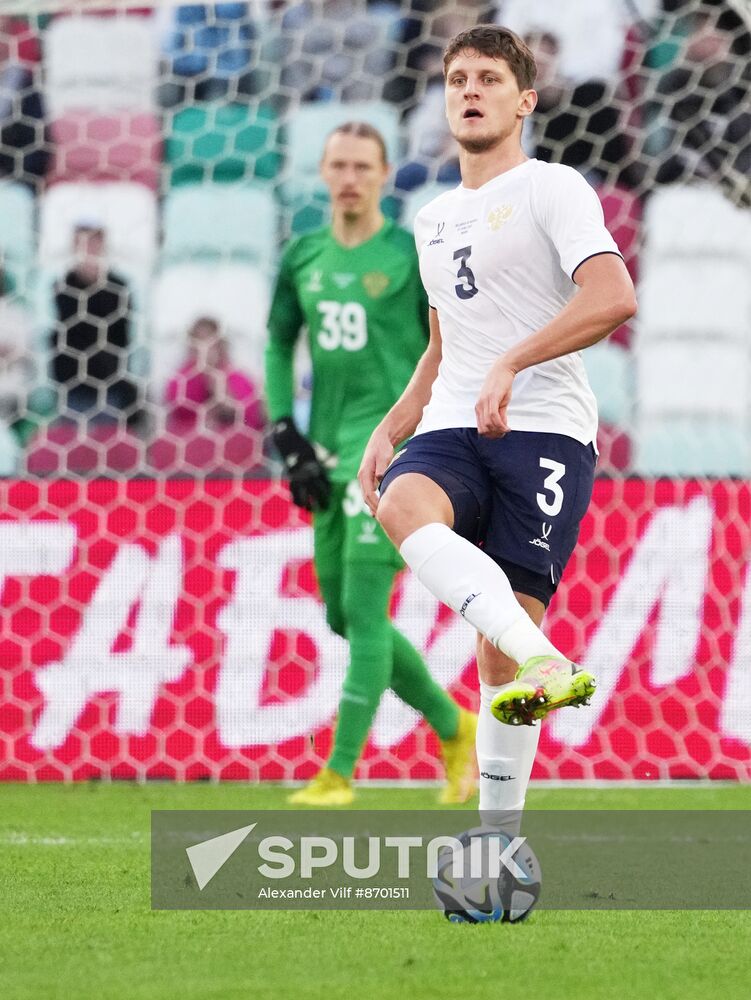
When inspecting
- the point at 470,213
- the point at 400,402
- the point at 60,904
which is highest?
the point at 470,213

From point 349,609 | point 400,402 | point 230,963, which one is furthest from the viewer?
point 349,609

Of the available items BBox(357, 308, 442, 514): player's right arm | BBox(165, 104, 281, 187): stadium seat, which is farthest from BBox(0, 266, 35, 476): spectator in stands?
BBox(357, 308, 442, 514): player's right arm

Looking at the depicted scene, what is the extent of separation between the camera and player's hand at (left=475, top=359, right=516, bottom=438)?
2883 mm

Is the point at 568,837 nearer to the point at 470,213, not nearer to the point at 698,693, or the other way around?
the point at 698,693

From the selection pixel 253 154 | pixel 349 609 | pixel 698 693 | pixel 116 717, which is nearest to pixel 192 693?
pixel 116 717

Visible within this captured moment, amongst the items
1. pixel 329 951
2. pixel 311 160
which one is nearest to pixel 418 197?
pixel 311 160

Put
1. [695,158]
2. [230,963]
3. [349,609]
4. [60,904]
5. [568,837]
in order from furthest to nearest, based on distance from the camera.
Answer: [695,158], [349,609], [568,837], [60,904], [230,963]

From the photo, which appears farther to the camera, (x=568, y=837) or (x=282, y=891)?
(x=568, y=837)

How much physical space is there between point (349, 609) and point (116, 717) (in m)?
1.09

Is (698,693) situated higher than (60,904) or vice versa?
(60,904)

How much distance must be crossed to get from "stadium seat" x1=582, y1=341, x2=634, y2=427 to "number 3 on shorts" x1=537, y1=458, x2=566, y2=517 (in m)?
4.17

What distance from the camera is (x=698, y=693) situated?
5.70m

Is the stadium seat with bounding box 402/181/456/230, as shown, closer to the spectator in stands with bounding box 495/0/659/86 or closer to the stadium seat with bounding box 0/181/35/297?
the spectator in stands with bounding box 495/0/659/86

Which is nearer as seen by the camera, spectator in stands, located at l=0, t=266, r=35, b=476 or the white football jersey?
the white football jersey
